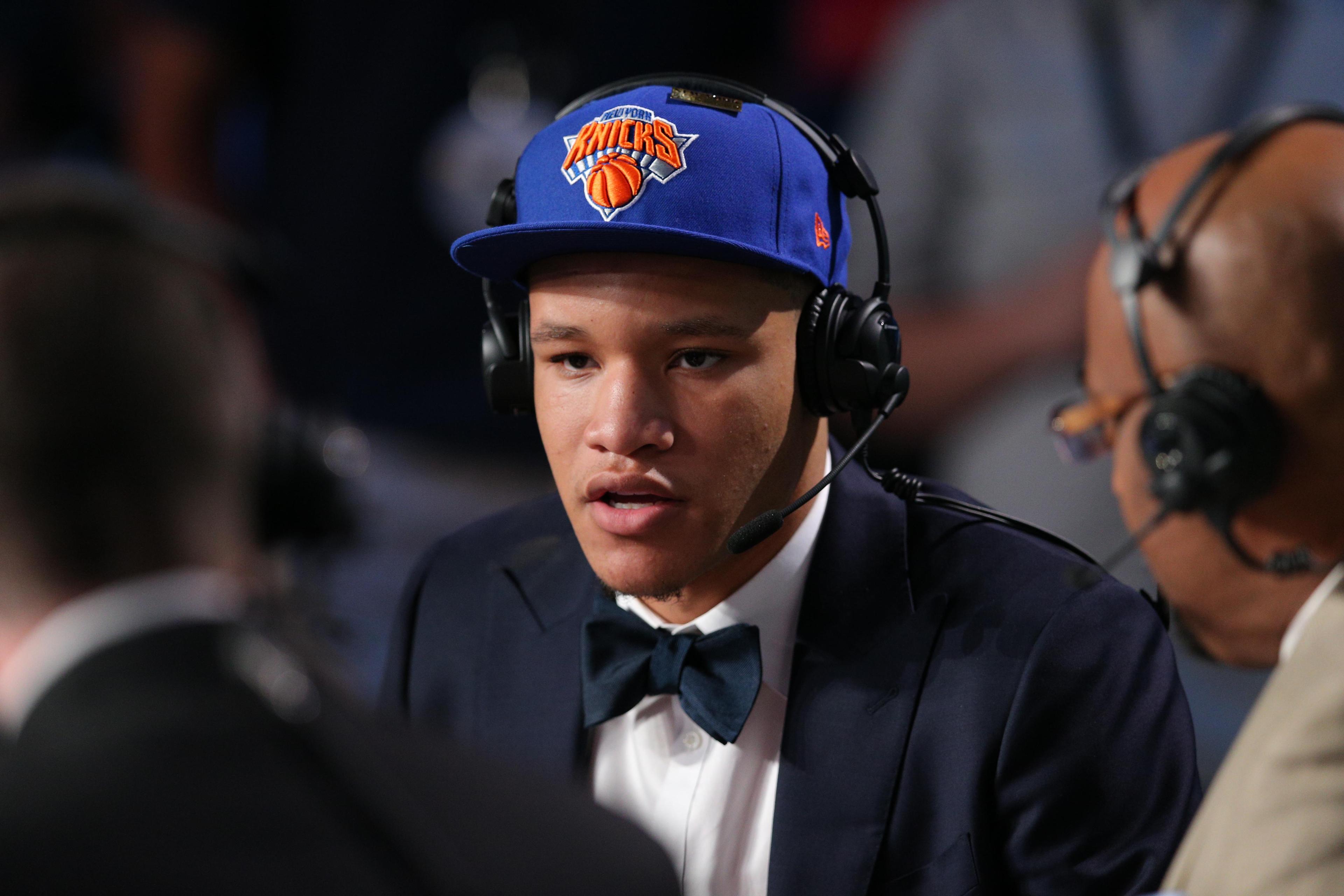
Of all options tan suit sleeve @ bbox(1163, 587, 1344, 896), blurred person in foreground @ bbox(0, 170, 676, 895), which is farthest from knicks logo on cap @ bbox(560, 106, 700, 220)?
tan suit sleeve @ bbox(1163, 587, 1344, 896)

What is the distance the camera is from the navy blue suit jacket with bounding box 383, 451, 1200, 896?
4.10ft

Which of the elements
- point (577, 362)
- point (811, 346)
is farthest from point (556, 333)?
point (811, 346)

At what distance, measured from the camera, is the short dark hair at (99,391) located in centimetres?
95

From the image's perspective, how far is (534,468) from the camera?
273 cm

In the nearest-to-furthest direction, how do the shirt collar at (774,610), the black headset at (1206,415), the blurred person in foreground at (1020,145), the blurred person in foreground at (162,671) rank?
the blurred person in foreground at (162,671) → the black headset at (1206,415) → the shirt collar at (774,610) → the blurred person in foreground at (1020,145)

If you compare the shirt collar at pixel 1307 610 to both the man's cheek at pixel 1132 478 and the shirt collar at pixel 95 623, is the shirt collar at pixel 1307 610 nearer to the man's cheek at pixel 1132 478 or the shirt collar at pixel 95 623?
the man's cheek at pixel 1132 478

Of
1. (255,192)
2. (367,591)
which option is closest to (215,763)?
(367,591)

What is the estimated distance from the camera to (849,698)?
4.40ft

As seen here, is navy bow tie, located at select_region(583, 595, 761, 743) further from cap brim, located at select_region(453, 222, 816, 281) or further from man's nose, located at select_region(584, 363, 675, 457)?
cap brim, located at select_region(453, 222, 816, 281)

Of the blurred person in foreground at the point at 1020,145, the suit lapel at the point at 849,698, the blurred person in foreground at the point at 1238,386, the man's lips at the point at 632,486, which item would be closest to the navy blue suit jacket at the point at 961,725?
the suit lapel at the point at 849,698

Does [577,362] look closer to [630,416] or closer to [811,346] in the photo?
[630,416]

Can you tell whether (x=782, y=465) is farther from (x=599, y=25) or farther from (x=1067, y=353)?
(x=599, y=25)

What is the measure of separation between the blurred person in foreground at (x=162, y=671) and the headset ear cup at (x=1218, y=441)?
0.64 m

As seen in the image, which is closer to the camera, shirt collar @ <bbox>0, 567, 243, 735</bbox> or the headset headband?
shirt collar @ <bbox>0, 567, 243, 735</bbox>
